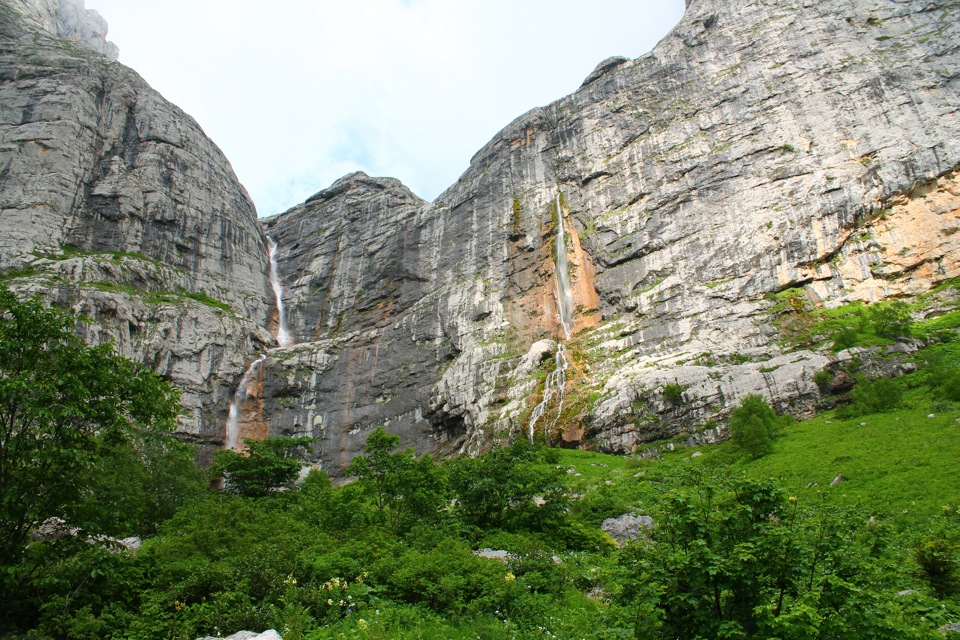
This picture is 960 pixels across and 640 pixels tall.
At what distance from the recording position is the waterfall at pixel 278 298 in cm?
6600

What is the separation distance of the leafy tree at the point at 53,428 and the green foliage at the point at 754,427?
936 inches

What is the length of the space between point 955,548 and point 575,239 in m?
42.4

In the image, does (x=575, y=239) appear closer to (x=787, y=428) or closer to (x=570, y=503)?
(x=787, y=428)

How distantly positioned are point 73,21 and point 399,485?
141 m

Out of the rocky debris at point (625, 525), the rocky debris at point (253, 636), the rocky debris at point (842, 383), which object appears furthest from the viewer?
the rocky debris at point (842, 383)

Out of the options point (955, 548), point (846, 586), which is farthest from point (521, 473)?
point (846, 586)

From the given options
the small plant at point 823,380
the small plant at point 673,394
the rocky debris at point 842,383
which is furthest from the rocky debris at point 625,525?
the rocky debris at point 842,383

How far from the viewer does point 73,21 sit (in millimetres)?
117188

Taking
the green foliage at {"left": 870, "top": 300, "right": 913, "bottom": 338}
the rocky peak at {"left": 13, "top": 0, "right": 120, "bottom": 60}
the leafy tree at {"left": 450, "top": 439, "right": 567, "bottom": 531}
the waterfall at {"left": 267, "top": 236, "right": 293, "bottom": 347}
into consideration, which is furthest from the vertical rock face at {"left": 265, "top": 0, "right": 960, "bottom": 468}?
the rocky peak at {"left": 13, "top": 0, "right": 120, "bottom": 60}

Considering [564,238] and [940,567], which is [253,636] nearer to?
[940,567]

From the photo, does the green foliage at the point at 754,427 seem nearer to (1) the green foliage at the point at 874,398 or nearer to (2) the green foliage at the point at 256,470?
(1) the green foliage at the point at 874,398

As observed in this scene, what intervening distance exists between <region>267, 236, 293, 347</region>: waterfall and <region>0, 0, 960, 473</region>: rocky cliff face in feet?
3.49

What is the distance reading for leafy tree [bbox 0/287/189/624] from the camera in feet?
34.1

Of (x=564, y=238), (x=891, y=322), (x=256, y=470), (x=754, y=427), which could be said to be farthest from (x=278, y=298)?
(x=891, y=322)
